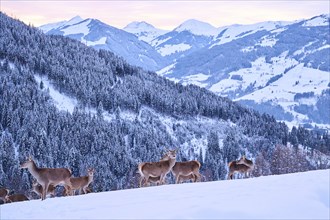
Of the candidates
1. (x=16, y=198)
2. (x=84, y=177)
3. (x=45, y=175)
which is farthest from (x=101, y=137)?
(x=45, y=175)

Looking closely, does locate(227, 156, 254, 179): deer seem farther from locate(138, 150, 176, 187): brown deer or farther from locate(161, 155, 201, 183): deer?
locate(138, 150, 176, 187): brown deer

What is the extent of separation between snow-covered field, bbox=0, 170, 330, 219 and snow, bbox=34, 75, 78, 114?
159828 mm

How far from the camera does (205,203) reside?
14.5 metres

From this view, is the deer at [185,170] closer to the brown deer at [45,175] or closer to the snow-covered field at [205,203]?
the brown deer at [45,175]

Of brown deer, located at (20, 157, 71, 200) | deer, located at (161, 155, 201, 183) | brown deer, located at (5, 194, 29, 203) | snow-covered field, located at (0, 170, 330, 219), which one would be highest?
snow-covered field, located at (0, 170, 330, 219)

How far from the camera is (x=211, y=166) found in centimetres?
14988

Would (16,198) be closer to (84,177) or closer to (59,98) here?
(84,177)

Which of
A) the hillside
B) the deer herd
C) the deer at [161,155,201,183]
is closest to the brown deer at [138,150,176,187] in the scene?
the deer herd

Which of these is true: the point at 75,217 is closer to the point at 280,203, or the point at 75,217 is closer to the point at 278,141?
the point at 280,203

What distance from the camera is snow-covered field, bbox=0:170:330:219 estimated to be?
1342 centimetres

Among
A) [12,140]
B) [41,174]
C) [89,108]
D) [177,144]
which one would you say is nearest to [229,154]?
[177,144]

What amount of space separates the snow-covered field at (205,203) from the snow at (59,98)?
6292 inches

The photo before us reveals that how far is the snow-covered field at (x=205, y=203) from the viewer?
13.4 meters

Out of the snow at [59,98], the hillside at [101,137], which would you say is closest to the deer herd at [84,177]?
the hillside at [101,137]
